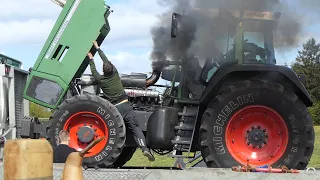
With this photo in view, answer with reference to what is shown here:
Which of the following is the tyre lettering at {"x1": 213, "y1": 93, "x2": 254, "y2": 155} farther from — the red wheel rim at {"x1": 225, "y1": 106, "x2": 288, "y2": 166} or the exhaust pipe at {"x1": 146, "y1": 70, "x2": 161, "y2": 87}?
the exhaust pipe at {"x1": 146, "y1": 70, "x2": 161, "y2": 87}

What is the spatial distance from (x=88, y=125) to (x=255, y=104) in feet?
7.07

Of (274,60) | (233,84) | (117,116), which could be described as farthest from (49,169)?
(274,60)

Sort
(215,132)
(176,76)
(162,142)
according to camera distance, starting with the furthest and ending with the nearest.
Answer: (176,76) < (162,142) < (215,132)

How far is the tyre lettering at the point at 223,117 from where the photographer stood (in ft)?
20.1

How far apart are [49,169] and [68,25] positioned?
412 centimetres

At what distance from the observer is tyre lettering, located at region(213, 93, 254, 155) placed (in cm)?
612

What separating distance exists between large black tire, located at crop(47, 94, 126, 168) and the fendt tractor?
0.01 metres

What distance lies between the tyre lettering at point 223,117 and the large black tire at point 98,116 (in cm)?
116

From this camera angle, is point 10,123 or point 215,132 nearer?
point 215,132

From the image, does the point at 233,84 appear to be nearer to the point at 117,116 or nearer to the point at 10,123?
the point at 117,116

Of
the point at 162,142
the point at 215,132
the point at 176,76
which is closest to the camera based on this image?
the point at 215,132

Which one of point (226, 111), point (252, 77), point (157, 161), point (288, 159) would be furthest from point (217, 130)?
point (157, 161)

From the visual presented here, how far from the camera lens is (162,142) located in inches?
260

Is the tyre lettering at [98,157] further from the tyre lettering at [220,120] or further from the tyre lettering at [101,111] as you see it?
the tyre lettering at [220,120]
